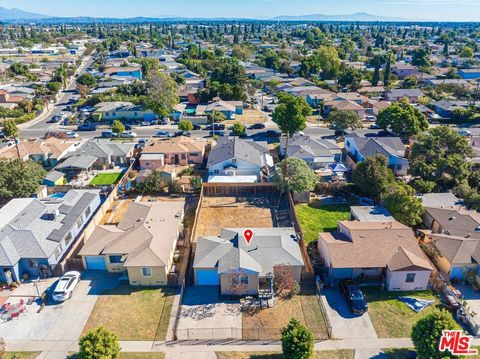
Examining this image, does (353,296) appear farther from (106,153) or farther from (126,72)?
(126,72)

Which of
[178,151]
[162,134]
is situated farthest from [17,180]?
[162,134]


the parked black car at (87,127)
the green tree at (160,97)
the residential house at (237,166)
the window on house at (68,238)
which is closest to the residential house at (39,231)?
the window on house at (68,238)

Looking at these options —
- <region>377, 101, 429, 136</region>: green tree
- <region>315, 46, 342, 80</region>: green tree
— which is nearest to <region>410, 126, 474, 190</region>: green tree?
<region>377, 101, 429, 136</region>: green tree

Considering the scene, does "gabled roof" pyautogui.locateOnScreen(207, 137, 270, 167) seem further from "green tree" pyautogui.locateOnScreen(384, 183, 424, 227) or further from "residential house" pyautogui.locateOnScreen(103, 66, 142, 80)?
"residential house" pyautogui.locateOnScreen(103, 66, 142, 80)

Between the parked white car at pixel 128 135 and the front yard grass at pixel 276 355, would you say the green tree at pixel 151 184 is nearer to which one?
the parked white car at pixel 128 135

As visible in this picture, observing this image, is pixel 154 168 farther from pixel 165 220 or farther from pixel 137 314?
pixel 137 314

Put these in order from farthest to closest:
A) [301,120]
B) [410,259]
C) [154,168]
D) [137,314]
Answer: [301,120] → [154,168] → [410,259] → [137,314]

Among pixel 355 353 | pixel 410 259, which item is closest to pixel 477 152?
pixel 410 259
